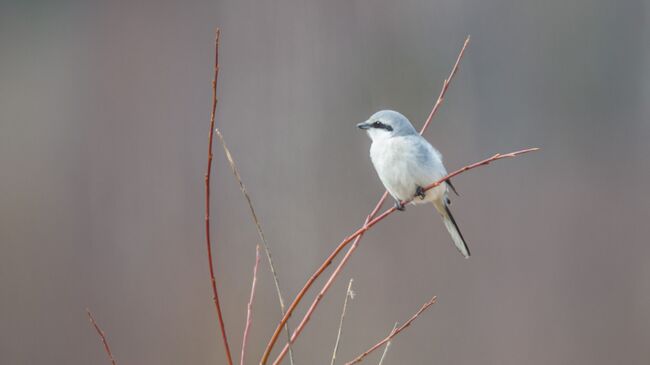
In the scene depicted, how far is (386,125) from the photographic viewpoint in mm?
1718

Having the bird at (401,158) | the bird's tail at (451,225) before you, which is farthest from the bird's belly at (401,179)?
the bird's tail at (451,225)

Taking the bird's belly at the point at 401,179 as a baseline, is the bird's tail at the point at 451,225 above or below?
below

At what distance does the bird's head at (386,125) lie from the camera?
5.57 ft

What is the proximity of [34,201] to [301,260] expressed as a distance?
1632 millimetres

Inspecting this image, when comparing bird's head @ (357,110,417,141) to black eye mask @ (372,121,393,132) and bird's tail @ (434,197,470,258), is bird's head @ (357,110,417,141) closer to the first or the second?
black eye mask @ (372,121,393,132)

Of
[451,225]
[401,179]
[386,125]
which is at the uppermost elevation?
[386,125]

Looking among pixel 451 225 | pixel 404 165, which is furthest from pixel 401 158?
pixel 451 225

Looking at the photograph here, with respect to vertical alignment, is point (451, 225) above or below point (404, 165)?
below

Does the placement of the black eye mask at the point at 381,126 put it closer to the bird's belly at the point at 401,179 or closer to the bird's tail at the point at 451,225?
the bird's belly at the point at 401,179

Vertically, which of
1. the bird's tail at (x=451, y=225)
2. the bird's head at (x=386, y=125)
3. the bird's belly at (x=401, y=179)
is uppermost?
the bird's head at (x=386, y=125)

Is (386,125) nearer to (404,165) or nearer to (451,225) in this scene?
(404,165)

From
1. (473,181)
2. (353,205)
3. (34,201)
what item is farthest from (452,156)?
(34,201)

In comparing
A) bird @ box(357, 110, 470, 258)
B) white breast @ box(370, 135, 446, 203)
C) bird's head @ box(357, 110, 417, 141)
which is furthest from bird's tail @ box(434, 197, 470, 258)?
bird's head @ box(357, 110, 417, 141)

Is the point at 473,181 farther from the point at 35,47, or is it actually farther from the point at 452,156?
the point at 35,47
